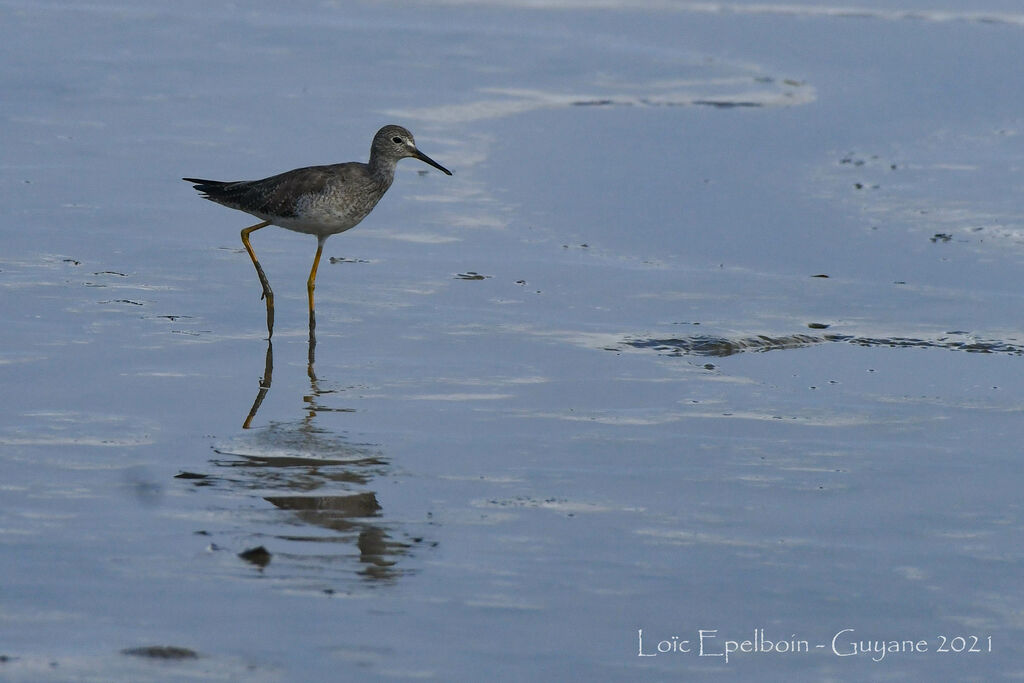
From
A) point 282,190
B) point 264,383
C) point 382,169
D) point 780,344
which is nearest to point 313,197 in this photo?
point 282,190

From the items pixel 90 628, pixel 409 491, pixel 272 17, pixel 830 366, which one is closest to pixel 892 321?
pixel 830 366

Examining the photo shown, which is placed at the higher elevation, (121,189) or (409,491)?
(121,189)

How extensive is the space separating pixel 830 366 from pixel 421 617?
4371 mm

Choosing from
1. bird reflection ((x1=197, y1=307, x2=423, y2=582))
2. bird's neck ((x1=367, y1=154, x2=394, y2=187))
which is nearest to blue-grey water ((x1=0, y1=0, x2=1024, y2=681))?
bird reflection ((x1=197, y1=307, x2=423, y2=582))

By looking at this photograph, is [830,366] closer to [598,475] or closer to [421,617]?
[598,475]

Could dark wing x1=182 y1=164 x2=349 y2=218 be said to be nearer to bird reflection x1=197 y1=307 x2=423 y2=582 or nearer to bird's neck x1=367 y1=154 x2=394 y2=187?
bird's neck x1=367 y1=154 x2=394 y2=187

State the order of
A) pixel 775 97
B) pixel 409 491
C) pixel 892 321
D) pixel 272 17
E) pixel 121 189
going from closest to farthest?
pixel 409 491 → pixel 892 321 → pixel 121 189 → pixel 775 97 → pixel 272 17

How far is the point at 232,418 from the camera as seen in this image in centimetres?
767

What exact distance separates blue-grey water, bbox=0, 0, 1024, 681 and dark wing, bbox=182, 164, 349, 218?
0.55 metres

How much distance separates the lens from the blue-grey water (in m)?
5.30

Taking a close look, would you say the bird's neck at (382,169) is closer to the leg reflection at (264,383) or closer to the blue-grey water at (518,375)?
the blue-grey water at (518,375)

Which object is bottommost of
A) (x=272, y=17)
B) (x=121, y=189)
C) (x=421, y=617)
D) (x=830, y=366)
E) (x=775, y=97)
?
(x=421, y=617)

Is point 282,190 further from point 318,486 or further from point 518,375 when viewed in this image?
point 318,486

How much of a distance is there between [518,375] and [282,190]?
275 centimetres
